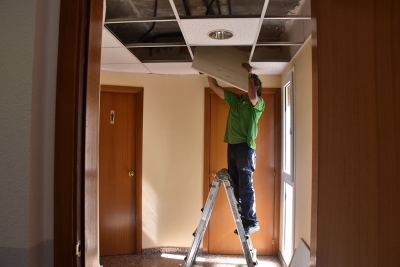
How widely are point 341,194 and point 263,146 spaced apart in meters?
2.35

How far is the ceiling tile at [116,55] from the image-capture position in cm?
224

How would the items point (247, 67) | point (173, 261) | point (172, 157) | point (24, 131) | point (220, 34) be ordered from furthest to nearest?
point (172, 157) < point (173, 261) < point (247, 67) < point (220, 34) < point (24, 131)

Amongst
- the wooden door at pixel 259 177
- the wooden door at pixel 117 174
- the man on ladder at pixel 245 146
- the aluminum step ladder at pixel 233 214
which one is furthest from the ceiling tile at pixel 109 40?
the aluminum step ladder at pixel 233 214

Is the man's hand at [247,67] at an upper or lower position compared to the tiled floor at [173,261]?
upper

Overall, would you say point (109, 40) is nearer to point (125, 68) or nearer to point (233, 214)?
point (125, 68)

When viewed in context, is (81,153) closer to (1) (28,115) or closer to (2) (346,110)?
(1) (28,115)

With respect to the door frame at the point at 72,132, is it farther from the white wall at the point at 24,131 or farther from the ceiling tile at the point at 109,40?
the ceiling tile at the point at 109,40

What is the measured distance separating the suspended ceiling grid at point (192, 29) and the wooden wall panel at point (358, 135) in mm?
753

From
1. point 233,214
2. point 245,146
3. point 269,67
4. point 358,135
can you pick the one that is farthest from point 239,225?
point 358,135

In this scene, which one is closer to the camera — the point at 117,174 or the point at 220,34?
the point at 220,34

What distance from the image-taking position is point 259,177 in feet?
10.2

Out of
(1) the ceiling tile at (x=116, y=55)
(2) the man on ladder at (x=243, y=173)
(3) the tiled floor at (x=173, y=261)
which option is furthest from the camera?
(3) the tiled floor at (x=173, y=261)

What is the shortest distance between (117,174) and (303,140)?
7.23 feet

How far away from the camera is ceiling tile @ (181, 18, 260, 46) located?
1.62 meters
